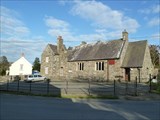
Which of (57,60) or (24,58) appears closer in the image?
(57,60)

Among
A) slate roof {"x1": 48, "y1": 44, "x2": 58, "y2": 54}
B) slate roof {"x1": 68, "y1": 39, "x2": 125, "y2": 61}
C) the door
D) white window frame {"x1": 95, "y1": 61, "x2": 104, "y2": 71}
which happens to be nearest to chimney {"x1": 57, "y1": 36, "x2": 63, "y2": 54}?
slate roof {"x1": 48, "y1": 44, "x2": 58, "y2": 54}

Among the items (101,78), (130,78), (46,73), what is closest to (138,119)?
(130,78)

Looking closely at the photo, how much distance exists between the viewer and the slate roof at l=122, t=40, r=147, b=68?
138 ft

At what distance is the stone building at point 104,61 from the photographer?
140ft

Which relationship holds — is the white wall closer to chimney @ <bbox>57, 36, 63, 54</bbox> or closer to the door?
chimney @ <bbox>57, 36, 63, 54</bbox>

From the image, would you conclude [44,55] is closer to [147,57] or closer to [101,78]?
[101,78]

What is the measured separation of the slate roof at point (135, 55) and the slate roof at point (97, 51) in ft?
5.52

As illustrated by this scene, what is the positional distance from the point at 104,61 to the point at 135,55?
225 inches

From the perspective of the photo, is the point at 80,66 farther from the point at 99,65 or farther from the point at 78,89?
the point at 78,89

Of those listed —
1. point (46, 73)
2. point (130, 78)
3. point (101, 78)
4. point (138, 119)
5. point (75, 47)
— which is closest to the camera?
point (138, 119)

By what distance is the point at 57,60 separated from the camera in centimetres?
5753

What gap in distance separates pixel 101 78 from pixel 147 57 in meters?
9.01

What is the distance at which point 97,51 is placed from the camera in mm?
49094

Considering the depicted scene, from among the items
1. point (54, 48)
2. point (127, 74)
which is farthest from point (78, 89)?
point (54, 48)
